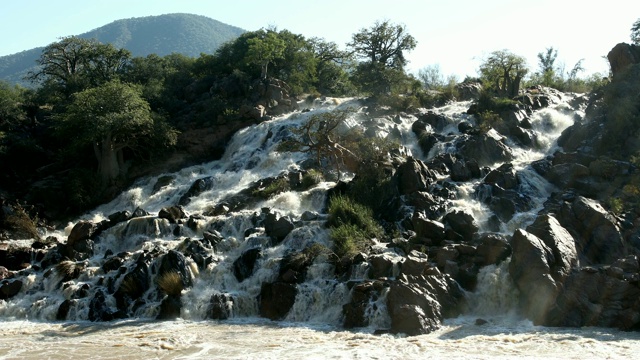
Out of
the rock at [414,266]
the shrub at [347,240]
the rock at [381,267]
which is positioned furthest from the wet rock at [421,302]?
the shrub at [347,240]

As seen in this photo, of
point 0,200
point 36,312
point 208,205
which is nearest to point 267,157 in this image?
point 208,205

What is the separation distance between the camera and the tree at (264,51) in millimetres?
45250

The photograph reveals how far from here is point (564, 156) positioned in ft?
92.7

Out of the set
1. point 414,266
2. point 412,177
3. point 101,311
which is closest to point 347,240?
point 414,266

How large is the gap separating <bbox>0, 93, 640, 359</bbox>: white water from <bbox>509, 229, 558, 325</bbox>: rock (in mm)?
589

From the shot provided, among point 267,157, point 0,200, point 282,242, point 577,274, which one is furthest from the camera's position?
point 267,157

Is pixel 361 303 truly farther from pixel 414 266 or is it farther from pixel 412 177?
pixel 412 177

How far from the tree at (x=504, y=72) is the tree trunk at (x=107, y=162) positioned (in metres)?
24.5

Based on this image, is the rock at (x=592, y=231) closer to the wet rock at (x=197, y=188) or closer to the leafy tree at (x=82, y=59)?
the wet rock at (x=197, y=188)

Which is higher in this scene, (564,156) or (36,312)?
(564,156)

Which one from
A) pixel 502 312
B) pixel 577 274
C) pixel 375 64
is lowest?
pixel 502 312

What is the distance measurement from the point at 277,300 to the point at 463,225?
24.8ft

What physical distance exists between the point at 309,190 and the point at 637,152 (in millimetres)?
15347

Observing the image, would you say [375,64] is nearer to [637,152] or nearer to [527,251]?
[637,152]
